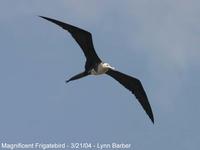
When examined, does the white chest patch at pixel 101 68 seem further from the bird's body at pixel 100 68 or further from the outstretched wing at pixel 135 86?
the outstretched wing at pixel 135 86

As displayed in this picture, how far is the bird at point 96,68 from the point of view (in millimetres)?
36438

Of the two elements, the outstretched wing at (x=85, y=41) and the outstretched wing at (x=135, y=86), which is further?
the outstretched wing at (x=135, y=86)

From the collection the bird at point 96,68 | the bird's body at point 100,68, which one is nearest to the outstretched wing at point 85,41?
the bird at point 96,68

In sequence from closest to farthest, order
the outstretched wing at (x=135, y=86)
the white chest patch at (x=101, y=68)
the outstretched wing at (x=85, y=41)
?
the outstretched wing at (x=85, y=41)
the white chest patch at (x=101, y=68)
the outstretched wing at (x=135, y=86)

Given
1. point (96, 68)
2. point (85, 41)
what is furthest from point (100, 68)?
point (85, 41)

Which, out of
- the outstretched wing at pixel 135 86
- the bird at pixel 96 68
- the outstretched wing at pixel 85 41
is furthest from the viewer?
the outstretched wing at pixel 135 86

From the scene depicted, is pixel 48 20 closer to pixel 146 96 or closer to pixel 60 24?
pixel 60 24

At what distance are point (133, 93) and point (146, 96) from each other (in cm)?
70

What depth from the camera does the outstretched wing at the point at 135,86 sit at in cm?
3875

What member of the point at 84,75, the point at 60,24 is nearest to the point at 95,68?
the point at 84,75

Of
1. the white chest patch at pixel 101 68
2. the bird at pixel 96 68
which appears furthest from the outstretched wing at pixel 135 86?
the white chest patch at pixel 101 68

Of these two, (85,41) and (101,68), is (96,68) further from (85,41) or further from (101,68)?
(85,41)

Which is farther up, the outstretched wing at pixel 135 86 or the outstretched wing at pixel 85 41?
the outstretched wing at pixel 85 41

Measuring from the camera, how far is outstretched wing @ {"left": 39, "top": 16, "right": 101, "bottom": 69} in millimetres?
36188
